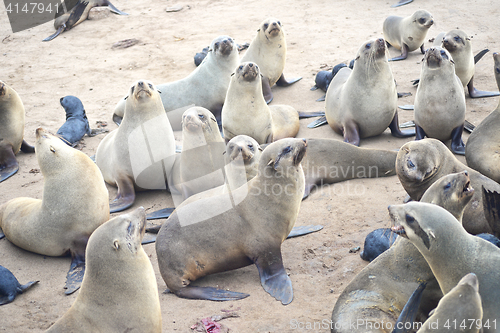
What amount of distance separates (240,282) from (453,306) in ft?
6.76

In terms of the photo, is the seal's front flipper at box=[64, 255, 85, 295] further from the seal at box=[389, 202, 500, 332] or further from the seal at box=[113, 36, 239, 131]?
the seal at box=[113, 36, 239, 131]

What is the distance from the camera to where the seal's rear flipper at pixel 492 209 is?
11.4 feet

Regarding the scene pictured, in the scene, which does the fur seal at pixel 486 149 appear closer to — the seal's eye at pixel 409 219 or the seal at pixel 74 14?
the seal's eye at pixel 409 219

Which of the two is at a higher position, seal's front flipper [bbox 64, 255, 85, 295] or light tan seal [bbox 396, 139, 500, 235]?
light tan seal [bbox 396, 139, 500, 235]

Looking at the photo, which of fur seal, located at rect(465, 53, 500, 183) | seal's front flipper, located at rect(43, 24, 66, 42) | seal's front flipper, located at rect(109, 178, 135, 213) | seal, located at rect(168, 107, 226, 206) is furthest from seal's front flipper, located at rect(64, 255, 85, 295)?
seal's front flipper, located at rect(43, 24, 66, 42)

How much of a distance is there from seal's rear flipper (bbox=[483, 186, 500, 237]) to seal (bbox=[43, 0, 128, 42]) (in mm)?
10802

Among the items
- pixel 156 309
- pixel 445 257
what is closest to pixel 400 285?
pixel 445 257

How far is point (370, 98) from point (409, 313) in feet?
12.0

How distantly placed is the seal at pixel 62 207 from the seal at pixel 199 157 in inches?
39.2

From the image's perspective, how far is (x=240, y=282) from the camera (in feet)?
12.8

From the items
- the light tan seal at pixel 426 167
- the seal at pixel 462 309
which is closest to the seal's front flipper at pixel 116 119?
the light tan seal at pixel 426 167

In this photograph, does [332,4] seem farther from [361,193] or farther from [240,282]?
[240,282]

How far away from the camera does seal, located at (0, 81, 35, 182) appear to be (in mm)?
6305

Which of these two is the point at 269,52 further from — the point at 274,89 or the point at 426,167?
the point at 426,167
